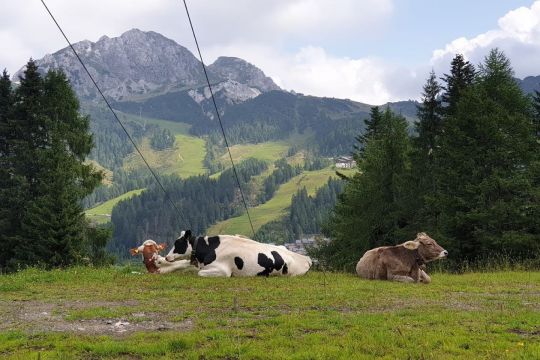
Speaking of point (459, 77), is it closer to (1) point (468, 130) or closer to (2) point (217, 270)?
(1) point (468, 130)

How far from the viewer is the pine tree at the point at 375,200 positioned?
42.9 metres

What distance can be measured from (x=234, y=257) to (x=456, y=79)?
3186 cm

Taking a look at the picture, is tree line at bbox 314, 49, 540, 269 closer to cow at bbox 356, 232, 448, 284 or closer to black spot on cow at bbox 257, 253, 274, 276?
cow at bbox 356, 232, 448, 284

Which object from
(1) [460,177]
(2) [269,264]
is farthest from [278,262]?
→ (1) [460,177]

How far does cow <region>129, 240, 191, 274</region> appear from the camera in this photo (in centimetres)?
1944

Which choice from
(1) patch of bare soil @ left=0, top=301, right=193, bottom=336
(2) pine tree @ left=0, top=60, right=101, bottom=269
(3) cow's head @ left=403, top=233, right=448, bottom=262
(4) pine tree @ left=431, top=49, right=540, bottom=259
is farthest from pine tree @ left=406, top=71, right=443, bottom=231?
(1) patch of bare soil @ left=0, top=301, right=193, bottom=336

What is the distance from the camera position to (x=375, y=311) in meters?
11.0

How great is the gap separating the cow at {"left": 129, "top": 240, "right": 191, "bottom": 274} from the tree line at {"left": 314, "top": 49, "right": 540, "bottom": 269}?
56.4 feet

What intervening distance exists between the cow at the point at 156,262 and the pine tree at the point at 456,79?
98.2 ft

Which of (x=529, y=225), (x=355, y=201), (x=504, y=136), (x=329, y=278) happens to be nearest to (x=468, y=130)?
(x=504, y=136)

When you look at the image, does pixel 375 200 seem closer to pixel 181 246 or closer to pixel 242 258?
pixel 181 246

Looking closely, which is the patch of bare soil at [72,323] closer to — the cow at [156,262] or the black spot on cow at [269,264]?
the cow at [156,262]

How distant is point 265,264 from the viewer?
735 inches

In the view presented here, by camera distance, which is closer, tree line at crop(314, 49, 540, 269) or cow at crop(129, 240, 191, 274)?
cow at crop(129, 240, 191, 274)
